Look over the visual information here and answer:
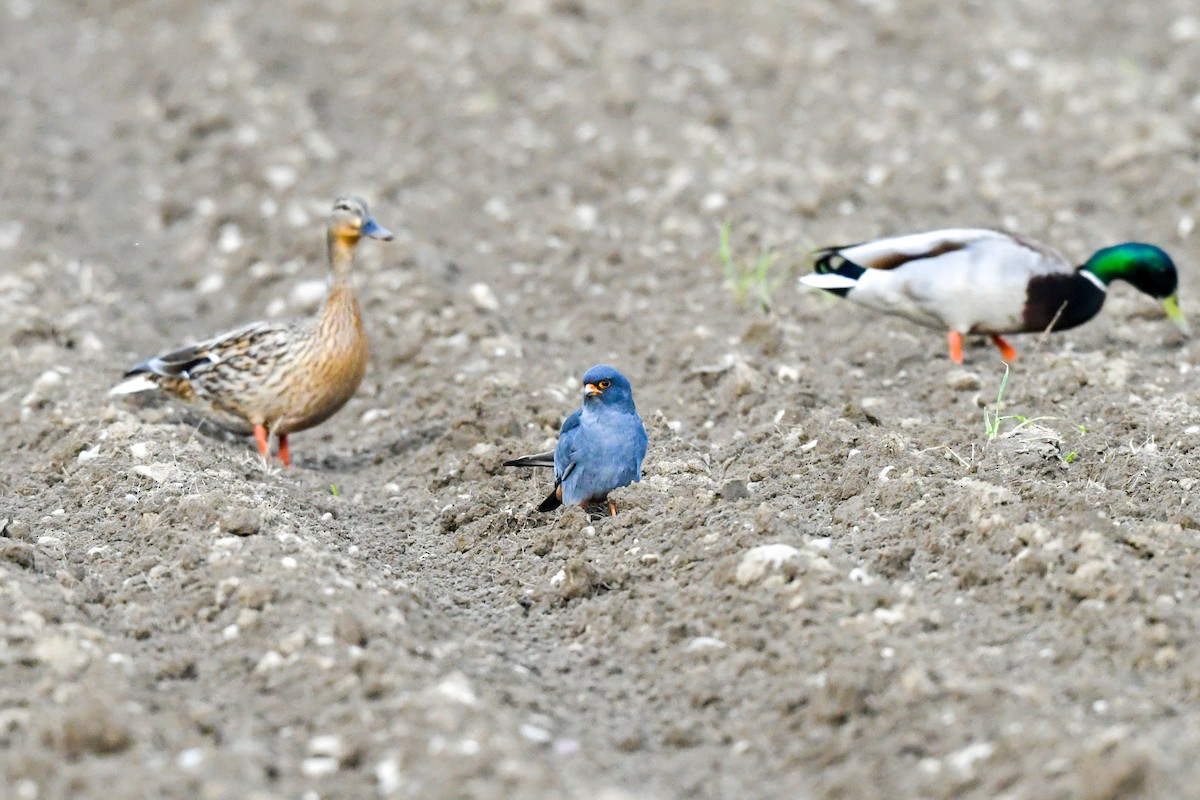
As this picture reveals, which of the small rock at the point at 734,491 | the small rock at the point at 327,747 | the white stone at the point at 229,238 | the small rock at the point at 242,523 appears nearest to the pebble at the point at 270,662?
the small rock at the point at 327,747

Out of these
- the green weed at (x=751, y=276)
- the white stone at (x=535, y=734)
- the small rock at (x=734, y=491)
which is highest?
the white stone at (x=535, y=734)

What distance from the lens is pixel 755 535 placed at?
5.10m

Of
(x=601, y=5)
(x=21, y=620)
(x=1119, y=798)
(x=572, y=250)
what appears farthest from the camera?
→ (x=601, y=5)

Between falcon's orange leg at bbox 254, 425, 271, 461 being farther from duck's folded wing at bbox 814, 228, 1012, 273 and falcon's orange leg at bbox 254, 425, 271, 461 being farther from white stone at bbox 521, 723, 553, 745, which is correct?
white stone at bbox 521, 723, 553, 745

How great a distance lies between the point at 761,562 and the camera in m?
4.86

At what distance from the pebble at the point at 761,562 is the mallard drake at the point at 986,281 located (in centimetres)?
258

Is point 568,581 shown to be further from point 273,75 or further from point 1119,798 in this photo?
point 273,75

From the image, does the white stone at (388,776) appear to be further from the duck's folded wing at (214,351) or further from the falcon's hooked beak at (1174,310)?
the falcon's hooked beak at (1174,310)

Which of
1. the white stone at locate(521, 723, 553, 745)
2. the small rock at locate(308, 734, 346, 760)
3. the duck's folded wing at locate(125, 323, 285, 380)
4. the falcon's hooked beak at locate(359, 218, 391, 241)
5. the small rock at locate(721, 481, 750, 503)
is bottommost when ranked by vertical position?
the small rock at locate(721, 481, 750, 503)

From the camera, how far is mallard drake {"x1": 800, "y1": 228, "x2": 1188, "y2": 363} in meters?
7.08

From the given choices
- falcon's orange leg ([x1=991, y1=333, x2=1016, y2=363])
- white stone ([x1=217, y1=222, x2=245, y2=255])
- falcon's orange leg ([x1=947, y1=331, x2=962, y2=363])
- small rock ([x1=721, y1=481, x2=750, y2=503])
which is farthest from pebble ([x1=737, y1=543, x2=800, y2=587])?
white stone ([x1=217, y1=222, x2=245, y2=255])

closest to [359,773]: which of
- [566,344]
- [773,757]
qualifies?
[773,757]

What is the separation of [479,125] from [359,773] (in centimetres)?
769

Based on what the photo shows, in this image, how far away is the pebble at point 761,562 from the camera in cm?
484
